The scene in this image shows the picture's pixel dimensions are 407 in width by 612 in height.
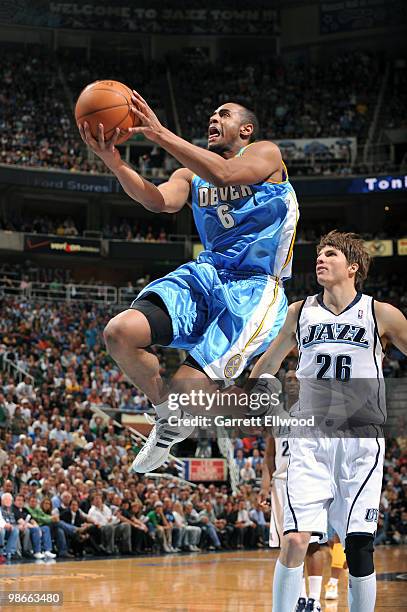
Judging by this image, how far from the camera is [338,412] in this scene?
6.17 meters

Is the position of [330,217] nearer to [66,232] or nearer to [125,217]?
[125,217]

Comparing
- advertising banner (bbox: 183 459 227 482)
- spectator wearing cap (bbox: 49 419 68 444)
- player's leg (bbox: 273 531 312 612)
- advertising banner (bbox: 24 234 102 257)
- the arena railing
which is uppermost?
advertising banner (bbox: 24 234 102 257)

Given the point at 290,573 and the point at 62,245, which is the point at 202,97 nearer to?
the point at 62,245

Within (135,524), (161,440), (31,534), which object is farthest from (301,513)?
(135,524)

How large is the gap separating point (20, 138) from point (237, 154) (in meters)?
26.6

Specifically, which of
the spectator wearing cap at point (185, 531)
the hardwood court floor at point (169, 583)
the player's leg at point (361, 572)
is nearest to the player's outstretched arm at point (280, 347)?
the player's leg at point (361, 572)

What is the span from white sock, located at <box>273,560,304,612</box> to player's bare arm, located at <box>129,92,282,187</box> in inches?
98.4

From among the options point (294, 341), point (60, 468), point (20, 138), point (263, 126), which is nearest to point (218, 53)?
point (263, 126)

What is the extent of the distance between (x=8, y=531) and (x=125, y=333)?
34.4 ft

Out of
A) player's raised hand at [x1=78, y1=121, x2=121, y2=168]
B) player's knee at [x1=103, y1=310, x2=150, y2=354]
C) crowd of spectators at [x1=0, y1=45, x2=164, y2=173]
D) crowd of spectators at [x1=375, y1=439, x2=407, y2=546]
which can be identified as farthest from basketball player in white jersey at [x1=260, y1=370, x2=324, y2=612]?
crowd of spectators at [x1=0, y1=45, x2=164, y2=173]

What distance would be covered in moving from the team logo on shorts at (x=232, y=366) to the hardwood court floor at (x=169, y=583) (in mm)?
4408

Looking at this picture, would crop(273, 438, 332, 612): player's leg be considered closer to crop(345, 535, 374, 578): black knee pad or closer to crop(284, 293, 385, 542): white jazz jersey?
crop(284, 293, 385, 542): white jazz jersey

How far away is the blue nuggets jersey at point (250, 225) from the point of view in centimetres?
577

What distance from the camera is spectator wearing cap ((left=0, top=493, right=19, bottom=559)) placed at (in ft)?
46.9
